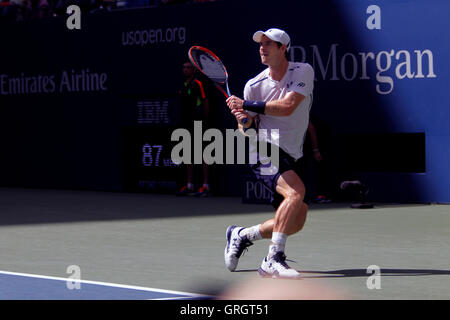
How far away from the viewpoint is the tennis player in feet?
24.4

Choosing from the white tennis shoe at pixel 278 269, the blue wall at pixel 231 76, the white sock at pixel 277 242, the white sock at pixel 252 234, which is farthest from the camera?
the blue wall at pixel 231 76

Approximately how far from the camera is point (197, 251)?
362 inches

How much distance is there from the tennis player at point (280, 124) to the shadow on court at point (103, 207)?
5.18m

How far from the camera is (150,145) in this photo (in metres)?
16.8

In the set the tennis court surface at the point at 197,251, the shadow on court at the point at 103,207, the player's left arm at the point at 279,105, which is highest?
the player's left arm at the point at 279,105

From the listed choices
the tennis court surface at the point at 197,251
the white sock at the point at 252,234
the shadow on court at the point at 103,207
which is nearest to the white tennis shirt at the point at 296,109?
the white sock at the point at 252,234

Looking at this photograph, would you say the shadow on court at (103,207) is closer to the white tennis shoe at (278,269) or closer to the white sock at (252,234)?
the white sock at (252,234)

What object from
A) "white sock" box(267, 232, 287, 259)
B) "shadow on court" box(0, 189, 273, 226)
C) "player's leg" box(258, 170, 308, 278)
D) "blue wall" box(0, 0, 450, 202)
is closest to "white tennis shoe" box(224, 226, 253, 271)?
"player's leg" box(258, 170, 308, 278)

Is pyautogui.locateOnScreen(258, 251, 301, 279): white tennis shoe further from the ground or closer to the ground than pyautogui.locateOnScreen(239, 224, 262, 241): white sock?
closer to the ground

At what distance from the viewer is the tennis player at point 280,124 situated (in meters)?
7.43

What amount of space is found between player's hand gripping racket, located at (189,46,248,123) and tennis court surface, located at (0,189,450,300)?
1.52 metres

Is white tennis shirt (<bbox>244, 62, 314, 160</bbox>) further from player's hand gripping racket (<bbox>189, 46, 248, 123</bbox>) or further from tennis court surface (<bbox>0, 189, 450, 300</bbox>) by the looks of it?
tennis court surface (<bbox>0, 189, 450, 300</bbox>)
